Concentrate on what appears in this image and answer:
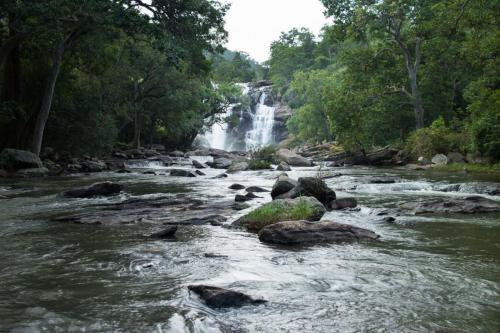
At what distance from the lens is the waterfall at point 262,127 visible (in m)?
64.2

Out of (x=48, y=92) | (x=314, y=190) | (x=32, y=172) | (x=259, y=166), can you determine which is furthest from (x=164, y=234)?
(x=259, y=166)

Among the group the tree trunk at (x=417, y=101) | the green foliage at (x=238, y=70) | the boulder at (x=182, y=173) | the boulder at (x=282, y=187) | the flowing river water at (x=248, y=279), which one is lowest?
the flowing river water at (x=248, y=279)

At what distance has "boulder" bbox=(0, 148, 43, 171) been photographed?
71.6 ft

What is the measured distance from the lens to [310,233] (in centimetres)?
799

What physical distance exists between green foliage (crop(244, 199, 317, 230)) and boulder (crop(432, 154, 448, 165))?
61.7 feet

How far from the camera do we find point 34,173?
21547mm

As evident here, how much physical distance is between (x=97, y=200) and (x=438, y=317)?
1131 centimetres

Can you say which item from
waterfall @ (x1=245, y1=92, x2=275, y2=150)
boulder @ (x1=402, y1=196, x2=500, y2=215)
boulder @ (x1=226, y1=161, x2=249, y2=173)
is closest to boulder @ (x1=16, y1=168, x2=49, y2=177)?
boulder @ (x1=226, y1=161, x2=249, y2=173)

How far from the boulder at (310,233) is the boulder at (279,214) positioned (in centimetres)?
92

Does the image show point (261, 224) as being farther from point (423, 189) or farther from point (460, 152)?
point (460, 152)

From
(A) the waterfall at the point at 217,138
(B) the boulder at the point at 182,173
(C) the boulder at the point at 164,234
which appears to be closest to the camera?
(C) the boulder at the point at 164,234

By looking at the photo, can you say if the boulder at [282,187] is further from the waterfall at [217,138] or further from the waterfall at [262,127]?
the waterfall at [217,138]

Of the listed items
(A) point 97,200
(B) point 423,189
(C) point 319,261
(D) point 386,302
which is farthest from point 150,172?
(D) point 386,302

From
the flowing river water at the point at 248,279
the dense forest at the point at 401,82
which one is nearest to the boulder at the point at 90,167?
the dense forest at the point at 401,82
